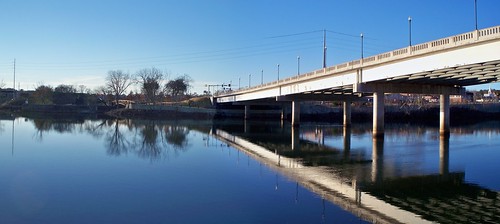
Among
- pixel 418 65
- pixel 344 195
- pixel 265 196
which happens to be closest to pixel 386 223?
pixel 344 195

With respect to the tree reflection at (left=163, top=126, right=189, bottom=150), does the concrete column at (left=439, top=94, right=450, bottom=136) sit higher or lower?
higher

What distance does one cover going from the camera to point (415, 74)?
3538 centimetres

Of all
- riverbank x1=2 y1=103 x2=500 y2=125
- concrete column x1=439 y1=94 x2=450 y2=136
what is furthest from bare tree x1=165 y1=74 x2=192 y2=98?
concrete column x1=439 y1=94 x2=450 y2=136

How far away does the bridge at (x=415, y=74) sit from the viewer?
28000 mm

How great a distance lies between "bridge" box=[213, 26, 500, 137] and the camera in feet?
91.9

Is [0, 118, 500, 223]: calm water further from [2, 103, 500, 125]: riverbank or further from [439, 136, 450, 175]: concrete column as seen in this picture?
[2, 103, 500, 125]: riverbank

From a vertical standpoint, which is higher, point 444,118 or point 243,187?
point 444,118

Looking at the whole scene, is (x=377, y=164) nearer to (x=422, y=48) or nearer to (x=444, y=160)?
(x=444, y=160)

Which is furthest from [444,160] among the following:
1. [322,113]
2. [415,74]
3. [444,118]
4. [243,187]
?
[322,113]

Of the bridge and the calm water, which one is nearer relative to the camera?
the calm water

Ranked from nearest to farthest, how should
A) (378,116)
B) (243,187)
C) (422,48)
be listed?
(243,187) < (422,48) < (378,116)

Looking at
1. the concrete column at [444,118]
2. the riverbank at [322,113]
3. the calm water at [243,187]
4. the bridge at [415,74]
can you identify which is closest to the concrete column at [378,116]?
the bridge at [415,74]

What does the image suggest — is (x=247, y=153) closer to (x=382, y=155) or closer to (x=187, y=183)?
(x=382, y=155)

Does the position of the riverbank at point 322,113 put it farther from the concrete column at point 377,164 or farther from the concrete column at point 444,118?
the concrete column at point 377,164
